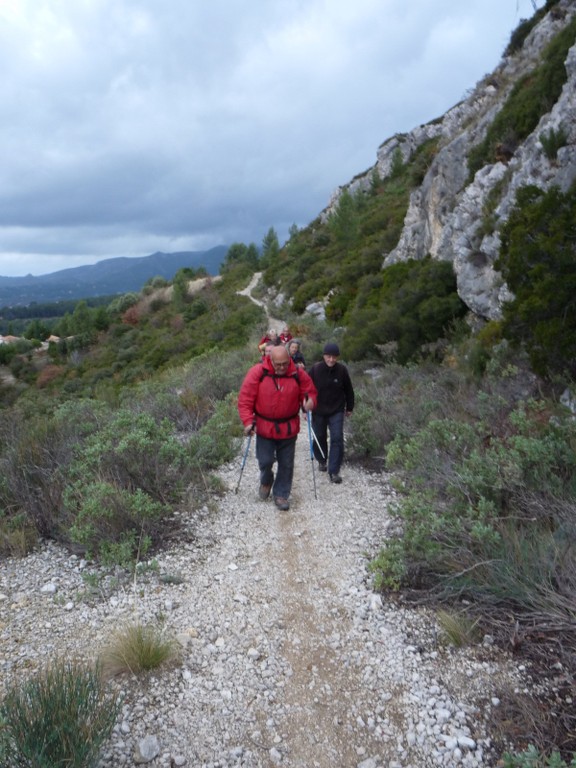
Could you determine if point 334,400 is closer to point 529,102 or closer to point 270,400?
point 270,400

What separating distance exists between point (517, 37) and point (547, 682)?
21.7 m

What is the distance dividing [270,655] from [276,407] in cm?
273

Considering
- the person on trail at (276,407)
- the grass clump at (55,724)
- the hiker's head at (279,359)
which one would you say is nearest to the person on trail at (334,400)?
the person on trail at (276,407)

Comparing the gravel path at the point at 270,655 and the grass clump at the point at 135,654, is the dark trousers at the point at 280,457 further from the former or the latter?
the grass clump at the point at 135,654

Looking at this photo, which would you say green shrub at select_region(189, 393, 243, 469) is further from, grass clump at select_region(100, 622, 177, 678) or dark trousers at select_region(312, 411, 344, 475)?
grass clump at select_region(100, 622, 177, 678)

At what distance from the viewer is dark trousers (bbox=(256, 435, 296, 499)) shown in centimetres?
597

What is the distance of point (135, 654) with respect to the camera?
3236mm

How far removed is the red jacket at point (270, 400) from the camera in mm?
5688

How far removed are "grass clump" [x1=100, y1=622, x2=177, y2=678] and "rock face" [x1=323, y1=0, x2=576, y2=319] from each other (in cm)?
747

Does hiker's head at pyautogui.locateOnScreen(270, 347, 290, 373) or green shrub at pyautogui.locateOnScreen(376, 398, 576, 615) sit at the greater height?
hiker's head at pyautogui.locateOnScreen(270, 347, 290, 373)

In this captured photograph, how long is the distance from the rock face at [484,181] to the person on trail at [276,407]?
15.3 feet

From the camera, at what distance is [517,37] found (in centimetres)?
1822

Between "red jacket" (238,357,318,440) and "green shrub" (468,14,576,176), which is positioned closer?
"red jacket" (238,357,318,440)

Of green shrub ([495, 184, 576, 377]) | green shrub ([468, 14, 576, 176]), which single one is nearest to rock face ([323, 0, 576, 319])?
green shrub ([468, 14, 576, 176])
